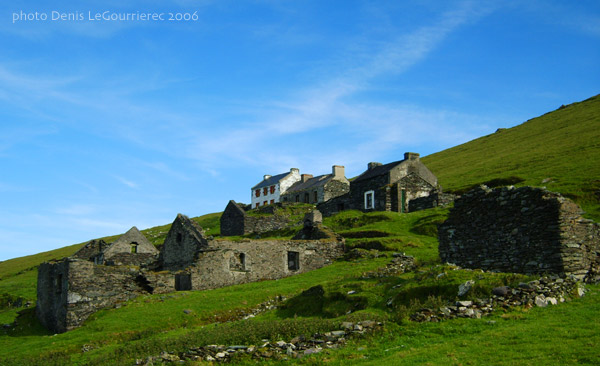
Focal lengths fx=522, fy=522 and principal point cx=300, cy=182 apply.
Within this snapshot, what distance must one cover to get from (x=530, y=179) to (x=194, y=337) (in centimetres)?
4707

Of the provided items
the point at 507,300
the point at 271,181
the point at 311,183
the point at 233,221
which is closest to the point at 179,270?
the point at 507,300

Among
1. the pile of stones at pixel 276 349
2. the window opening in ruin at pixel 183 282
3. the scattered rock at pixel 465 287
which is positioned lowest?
the pile of stones at pixel 276 349

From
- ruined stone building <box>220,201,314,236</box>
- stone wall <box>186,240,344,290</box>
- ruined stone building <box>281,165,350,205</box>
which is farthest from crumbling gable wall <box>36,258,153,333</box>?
ruined stone building <box>281,165,350,205</box>

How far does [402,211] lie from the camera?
58.1m

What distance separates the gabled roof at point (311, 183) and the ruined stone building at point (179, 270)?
41.4m

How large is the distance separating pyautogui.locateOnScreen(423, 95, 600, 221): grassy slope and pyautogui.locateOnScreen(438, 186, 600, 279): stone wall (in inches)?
689

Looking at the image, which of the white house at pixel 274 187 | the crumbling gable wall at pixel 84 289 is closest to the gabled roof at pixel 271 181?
the white house at pixel 274 187

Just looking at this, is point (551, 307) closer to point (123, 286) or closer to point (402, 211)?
point (123, 286)

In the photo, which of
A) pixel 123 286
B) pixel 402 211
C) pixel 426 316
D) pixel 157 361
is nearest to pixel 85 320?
pixel 123 286

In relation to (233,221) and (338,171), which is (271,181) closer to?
(338,171)

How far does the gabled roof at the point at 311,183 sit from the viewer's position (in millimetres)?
82969

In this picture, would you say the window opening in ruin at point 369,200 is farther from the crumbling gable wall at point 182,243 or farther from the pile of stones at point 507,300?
the pile of stones at point 507,300

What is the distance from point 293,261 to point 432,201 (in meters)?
24.4

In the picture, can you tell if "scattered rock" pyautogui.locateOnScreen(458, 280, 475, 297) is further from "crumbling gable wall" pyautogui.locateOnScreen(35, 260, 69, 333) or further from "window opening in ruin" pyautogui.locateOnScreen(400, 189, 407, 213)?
"window opening in ruin" pyautogui.locateOnScreen(400, 189, 407, 213)
